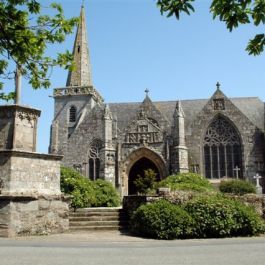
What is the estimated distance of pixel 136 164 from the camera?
98.7ft

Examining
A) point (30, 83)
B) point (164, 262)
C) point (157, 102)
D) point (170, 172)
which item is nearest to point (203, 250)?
point (164, 262)

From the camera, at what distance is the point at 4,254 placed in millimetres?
6648

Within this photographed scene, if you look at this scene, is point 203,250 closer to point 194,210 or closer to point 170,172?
point 194,210

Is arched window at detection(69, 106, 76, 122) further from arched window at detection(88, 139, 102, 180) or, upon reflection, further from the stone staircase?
the stone staircase

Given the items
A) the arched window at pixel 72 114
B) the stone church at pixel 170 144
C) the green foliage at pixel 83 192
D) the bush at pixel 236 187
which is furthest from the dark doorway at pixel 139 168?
the green foliage at pixel 83 192

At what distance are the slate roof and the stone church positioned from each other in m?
0.11

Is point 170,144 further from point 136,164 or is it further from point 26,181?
point 26,181

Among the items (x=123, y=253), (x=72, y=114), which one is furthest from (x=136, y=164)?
(x=123, y=253)

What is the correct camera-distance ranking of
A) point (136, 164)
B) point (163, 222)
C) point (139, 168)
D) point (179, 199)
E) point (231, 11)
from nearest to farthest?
point (231, 11) → point (163, 222) → point (179, 199) → point (136, 164) → point (139, 168)

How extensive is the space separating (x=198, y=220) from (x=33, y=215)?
4585 millimetres

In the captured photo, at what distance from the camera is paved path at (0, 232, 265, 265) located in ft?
19.9

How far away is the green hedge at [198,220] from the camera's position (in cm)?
977

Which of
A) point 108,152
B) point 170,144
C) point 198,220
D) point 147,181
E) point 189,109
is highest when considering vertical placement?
point 189,109

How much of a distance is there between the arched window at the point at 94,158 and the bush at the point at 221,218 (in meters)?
20.3
